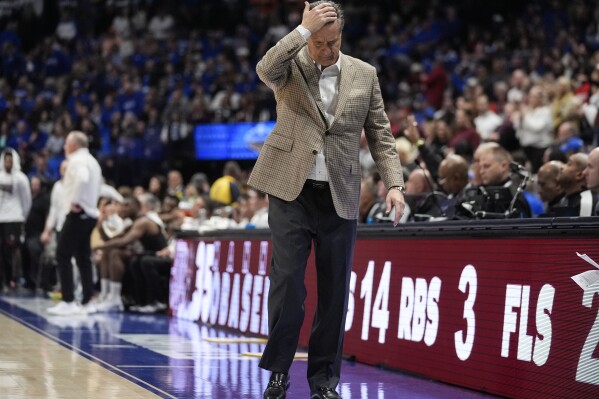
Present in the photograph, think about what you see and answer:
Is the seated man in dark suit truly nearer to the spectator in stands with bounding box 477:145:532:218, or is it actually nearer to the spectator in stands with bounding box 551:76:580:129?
the spectator in stands with bounding box 477:145:532:218

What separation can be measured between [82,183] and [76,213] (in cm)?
35

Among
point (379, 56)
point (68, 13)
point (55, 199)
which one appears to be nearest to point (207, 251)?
point (55, 199)

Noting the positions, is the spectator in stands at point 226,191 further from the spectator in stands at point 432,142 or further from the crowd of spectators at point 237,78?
the spectator in stands at point 432,142

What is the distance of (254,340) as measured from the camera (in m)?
9.45

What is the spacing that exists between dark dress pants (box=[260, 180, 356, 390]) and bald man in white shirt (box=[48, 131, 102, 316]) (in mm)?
6479

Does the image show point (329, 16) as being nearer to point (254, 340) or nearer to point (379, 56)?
point (254, 340)

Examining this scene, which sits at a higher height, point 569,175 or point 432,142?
point 432,142

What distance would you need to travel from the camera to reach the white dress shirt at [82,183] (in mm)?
11453

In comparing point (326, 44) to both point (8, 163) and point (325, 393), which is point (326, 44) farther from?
point (8, 163)

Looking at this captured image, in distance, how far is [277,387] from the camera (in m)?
5.29

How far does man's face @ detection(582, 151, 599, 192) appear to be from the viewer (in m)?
7.43

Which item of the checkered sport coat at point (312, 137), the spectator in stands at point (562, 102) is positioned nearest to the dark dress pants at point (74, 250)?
the spectator in stands at point (562, 102)

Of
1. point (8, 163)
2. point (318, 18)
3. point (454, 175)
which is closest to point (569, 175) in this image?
point (454, 175)

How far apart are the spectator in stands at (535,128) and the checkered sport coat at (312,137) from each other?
24.3 feet
